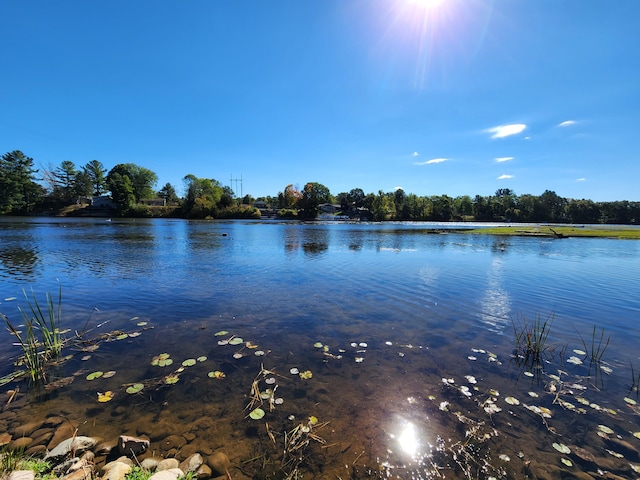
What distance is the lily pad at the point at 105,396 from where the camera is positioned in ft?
17.5

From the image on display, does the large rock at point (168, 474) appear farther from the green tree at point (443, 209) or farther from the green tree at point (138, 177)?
the green tree at point (443, 209)

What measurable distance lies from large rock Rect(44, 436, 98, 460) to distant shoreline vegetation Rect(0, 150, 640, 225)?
122 metres

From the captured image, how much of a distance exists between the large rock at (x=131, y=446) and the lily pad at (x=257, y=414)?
1.62 meters

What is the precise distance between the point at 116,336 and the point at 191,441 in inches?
212

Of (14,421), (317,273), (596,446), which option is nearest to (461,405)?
(596,446)

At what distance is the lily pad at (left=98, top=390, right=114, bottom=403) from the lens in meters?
5.33

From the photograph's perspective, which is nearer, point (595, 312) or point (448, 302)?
point (595, 312)

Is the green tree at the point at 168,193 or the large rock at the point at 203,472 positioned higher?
the green tree at the point at 168,193

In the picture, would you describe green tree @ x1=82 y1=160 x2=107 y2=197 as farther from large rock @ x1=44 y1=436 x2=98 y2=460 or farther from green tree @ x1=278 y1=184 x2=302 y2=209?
large rock @ x1=44 y1=436 x2=98 y2=460

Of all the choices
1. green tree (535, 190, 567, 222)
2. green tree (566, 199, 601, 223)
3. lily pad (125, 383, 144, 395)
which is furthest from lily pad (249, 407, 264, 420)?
green tree (566, 199, 601, 223)

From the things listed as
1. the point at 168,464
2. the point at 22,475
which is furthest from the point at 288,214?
the point at 22,475

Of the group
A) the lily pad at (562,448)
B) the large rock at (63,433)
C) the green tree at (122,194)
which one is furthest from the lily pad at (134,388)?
the green tree at (122,194)

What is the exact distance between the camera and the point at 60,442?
428 cm

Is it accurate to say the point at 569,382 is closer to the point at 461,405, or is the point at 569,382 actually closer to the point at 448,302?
A: the point at 461,405
